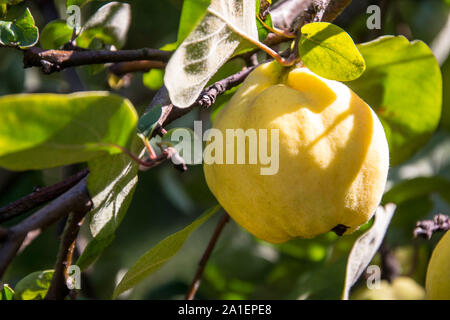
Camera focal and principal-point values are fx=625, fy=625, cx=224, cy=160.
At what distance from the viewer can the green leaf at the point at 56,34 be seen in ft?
3.32

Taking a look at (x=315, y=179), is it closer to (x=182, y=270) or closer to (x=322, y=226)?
(x=322, y=226)

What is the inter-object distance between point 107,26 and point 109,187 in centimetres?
39

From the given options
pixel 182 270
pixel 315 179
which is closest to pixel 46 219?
pixel 315 179

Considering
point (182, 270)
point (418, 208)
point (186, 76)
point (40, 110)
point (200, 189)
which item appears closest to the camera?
point (40, 110)

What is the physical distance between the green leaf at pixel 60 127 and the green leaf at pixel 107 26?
410mm

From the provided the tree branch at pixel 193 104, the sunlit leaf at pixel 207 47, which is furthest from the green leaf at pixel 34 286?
the sunlit leaf at pixel 207 47

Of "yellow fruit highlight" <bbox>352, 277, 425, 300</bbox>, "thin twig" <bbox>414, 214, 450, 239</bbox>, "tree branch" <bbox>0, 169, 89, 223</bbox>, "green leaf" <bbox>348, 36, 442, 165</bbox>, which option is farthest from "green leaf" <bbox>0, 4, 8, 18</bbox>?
"yellow fruit highlight" <bbox>352, 277, 425, 300</bbox>

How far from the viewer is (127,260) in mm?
1612

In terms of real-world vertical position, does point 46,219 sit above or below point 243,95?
below

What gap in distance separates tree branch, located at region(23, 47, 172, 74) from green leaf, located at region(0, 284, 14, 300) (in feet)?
0.95

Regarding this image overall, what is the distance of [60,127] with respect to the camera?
59cm

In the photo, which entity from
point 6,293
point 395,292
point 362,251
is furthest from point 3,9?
point 395,292

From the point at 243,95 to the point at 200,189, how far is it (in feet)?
3.12

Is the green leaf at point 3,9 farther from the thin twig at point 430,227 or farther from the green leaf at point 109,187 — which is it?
the thin twig at point 430,227
